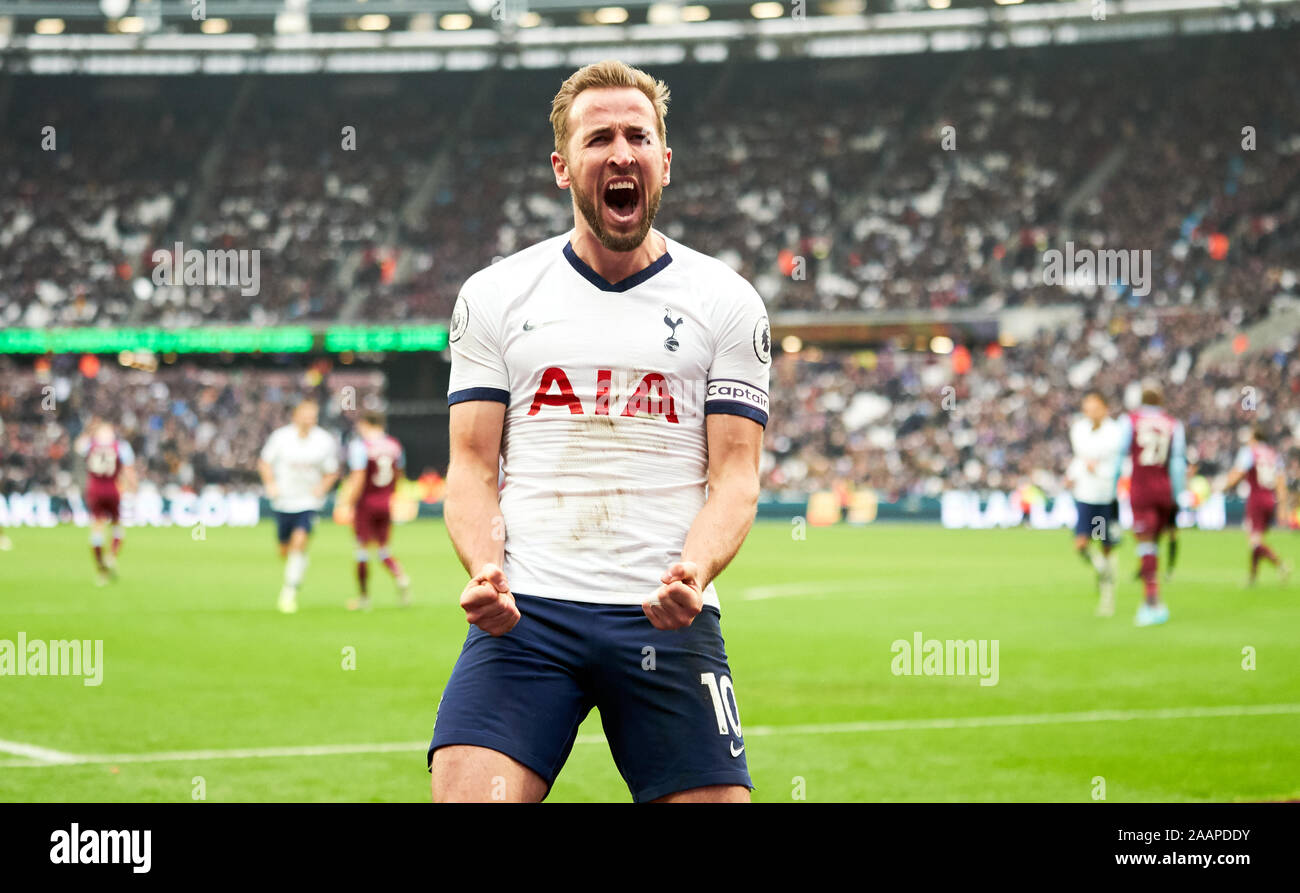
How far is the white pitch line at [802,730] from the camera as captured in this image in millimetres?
8219

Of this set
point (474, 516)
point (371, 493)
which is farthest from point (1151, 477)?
point (474, 516)

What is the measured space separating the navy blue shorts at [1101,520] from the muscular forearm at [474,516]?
12.6 metres

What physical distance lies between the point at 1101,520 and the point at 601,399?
12856mm

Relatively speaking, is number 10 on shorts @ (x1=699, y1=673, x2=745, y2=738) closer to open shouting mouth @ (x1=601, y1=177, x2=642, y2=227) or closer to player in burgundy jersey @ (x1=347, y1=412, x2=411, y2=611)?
open shouting mouth @ (x1=601, y1=177, x2=642, y2=227)

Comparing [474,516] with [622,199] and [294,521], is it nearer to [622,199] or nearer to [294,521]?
[622,199]

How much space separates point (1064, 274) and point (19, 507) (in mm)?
29041

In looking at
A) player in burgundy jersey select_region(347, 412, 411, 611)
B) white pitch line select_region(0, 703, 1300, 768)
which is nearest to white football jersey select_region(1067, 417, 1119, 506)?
white pitch line select_region(0, 703, 1300, 768)

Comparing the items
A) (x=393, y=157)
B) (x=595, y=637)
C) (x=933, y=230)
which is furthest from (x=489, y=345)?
(x=393, y=157)

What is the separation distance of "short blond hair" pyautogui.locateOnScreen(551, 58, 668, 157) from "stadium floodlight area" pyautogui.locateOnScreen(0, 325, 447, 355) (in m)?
37.4

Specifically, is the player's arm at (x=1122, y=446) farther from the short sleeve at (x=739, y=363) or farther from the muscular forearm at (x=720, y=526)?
the muscular forearm at (x=720, y=526)

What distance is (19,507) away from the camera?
129ft

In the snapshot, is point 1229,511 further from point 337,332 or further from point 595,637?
point 595,637

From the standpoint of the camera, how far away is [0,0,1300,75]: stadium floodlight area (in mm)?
42844

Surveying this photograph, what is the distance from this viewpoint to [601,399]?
340 cm
